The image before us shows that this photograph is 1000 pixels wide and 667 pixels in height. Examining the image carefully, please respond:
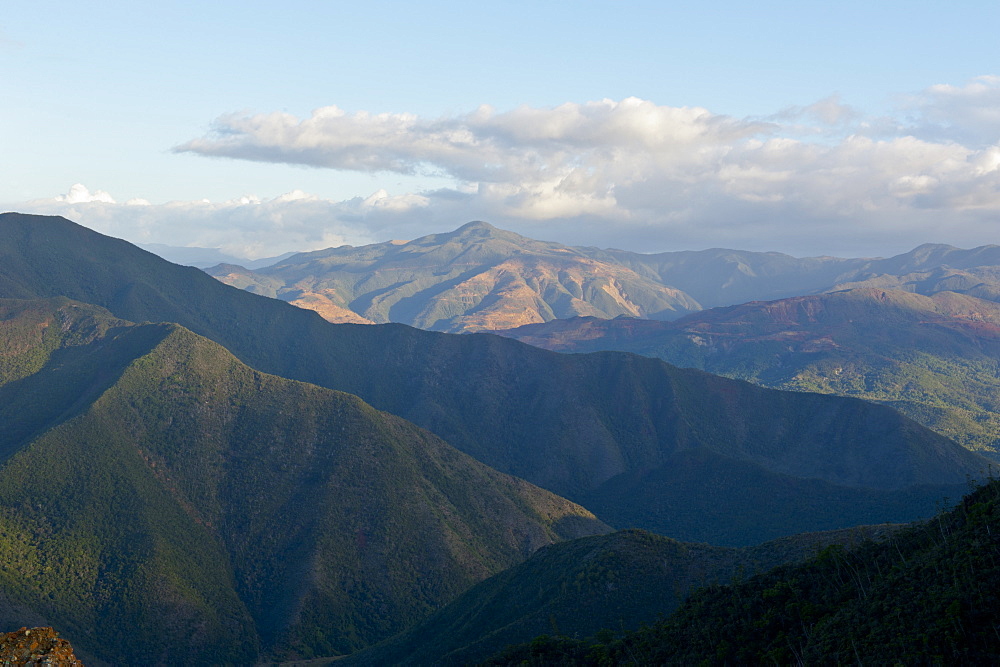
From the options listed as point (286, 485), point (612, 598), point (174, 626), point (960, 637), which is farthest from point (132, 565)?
point (960, 637)

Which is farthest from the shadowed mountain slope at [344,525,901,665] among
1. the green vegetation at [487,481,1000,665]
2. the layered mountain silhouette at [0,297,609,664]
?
the layered mountain silhouette at [0,297,609,664]

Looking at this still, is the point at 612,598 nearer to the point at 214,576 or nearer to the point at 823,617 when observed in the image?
the point at 823,617

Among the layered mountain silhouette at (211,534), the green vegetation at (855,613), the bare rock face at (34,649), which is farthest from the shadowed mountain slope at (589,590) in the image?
the bare rock face at (34,649)

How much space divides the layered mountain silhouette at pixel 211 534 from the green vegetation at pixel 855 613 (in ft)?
269

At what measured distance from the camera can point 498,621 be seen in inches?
4712

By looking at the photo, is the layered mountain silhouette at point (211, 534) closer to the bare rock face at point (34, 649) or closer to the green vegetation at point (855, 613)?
the green vegetation at point (855, 613)

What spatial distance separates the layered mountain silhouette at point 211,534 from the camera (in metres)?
150

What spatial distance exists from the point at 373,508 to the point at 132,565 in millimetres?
50456

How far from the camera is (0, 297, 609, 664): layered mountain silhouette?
14950 centimetres

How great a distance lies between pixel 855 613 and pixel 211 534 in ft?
472

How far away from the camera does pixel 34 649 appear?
159ft

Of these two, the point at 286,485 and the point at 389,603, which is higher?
the point at 286,485

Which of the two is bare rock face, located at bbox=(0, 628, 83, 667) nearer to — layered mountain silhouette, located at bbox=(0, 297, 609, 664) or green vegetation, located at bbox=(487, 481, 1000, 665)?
green vegetation, located at bbox=(487, 481, 1000, 665)

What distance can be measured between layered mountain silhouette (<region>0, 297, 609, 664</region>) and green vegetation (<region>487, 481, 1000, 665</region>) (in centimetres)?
8190
